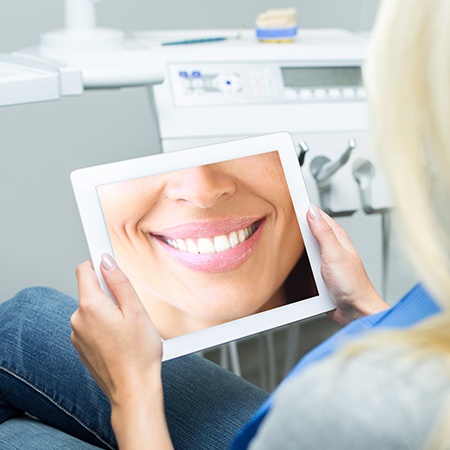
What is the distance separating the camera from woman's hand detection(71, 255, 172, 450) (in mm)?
675

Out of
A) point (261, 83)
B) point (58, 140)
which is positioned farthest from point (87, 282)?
point (58, 140)

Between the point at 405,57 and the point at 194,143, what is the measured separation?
2.27 feet

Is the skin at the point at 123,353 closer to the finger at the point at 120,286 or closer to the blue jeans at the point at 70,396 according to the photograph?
the finger at the point at 120,286

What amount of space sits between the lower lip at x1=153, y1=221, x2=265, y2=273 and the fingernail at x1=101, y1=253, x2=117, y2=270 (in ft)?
0.29

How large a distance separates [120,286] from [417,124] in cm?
38

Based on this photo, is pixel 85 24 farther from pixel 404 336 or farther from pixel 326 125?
pixel 404 336

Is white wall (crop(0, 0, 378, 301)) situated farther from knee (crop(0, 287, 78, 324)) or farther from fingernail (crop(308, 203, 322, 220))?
fingernail (crop(308, 203, 322, 220))

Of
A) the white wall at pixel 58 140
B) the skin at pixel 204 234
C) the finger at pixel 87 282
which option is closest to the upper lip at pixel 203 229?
the skin at pixel 204 234

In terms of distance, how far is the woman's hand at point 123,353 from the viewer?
2.22 feet

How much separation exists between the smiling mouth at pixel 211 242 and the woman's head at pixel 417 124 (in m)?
0.39

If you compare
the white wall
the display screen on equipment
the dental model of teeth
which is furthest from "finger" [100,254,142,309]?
the white wall

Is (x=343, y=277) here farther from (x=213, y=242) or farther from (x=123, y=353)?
(x=123, y=353)

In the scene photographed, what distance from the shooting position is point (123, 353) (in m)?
0.70

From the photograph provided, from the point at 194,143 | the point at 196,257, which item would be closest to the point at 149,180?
the point at 196,257
